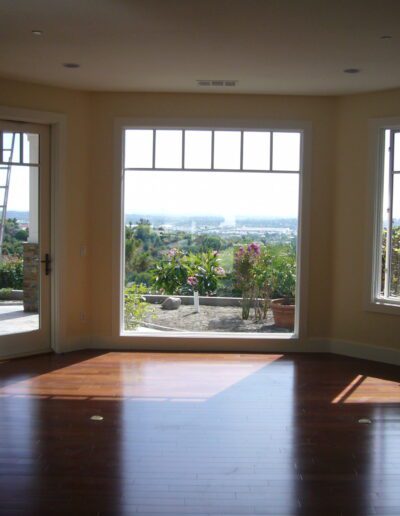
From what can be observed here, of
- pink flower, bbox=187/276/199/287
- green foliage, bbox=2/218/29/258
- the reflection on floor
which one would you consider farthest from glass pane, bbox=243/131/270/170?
the reflection on floor

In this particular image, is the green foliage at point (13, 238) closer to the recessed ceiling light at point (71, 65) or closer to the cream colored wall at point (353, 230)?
the recessed ceiling light at point (71, 65)

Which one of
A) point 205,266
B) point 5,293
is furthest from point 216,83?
point 5,293

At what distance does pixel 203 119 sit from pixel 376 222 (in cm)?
222

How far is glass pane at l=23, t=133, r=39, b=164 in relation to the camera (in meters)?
6.78

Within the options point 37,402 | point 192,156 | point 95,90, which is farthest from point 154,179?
point 37,402

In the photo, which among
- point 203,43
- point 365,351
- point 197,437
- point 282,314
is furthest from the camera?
point 282,314

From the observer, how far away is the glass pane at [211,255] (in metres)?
7.41

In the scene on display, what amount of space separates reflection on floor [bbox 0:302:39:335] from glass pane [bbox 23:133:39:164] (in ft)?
5.08

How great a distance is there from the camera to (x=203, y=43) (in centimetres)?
498

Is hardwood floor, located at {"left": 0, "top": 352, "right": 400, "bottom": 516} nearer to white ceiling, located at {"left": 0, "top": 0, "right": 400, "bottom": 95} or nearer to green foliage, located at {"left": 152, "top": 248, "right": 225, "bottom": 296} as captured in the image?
green foliage, located at {"left": 152, "top": 248, "right": 225, "bottom": 296}

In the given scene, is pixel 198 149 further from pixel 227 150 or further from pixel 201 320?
pixel 201 320

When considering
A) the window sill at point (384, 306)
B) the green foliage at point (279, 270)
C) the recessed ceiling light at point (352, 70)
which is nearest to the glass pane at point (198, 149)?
the green foliage at point (279, 270)

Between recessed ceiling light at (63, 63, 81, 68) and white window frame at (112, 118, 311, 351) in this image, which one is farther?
white window frame at (112, 118, 311, 351)

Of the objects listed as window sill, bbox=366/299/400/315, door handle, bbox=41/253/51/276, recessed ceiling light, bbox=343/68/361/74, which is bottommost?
window sill, bbox=366/299/400/315
